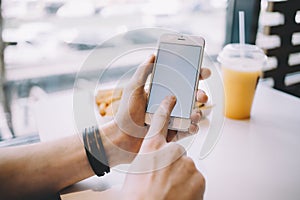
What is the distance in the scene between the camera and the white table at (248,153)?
2.27ft

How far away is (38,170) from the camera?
703mm

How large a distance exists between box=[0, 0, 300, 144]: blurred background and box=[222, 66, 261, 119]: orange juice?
1.14ft

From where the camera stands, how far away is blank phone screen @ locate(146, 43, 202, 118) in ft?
2.52

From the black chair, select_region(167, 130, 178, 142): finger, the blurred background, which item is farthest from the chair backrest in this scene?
select_region(167, 130, 178, 142): finger

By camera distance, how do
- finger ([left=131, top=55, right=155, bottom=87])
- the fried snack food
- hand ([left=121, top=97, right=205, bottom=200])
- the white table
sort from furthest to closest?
the fried snack food → finger ([left=131, top=55, right=155, bottom=87]) → the white table → hand ([left=121, top=97, right=205, bottom=200])

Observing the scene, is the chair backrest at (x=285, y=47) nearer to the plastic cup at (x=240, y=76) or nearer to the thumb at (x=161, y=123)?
the plastic cup at (x=240, y=76)

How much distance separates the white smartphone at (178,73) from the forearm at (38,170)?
18 cm

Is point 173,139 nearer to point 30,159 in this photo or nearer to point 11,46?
point 30,159

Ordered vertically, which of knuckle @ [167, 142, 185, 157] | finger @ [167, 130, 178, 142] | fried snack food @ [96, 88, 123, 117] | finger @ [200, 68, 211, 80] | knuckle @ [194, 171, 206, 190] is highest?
finger @ [200, 68, 211, 80]

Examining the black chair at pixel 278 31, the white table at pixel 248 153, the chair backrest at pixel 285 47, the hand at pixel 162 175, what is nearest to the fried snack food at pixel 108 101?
the white table at pixel 248 153

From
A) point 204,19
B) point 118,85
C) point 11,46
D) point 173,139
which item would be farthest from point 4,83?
point 204,19

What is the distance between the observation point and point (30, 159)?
0.72 metres

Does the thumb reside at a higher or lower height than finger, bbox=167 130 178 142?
higher

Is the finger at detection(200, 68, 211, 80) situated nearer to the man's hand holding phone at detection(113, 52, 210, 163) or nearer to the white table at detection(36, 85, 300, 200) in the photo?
the man's hand holding phone at detection(113, 52, 210, 163)
